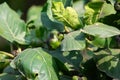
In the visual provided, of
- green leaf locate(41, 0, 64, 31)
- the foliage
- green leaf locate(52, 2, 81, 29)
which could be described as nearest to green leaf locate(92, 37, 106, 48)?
the foliage

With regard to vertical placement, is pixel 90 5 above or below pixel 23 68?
above

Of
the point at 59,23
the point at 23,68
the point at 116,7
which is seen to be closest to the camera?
the point at 23,68

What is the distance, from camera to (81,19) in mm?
1574

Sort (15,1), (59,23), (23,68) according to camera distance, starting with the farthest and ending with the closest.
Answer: (15,1), (59,23), (23,68)

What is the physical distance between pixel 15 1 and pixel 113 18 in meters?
1.99

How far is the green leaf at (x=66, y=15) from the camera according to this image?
1.53 metres

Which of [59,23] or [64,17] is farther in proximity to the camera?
[59,23]

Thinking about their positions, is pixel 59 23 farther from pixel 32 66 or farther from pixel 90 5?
pixel 32 66

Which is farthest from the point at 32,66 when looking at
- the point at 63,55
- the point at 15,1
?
the point at 15,1

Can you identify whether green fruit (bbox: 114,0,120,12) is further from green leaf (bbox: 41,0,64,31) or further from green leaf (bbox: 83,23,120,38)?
green leaf (bbox: 41,0,64,31)

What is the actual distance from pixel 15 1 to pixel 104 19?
1.97 m

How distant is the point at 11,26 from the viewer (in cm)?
178

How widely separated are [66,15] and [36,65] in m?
0.23

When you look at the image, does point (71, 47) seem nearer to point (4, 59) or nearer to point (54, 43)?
point (54, 43)
